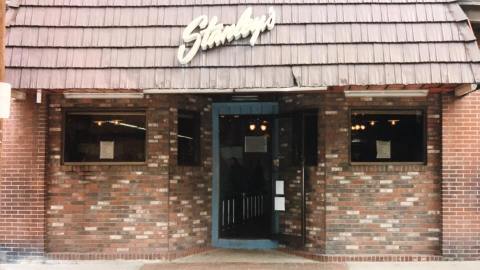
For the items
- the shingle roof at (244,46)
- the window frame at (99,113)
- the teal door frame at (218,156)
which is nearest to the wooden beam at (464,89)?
the shingle roof at (244,46)

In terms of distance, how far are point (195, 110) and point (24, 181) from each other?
10.8 feet

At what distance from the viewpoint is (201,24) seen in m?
9.21

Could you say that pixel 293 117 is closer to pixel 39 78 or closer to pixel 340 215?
pixel 340 215

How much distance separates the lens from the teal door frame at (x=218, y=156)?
11.2 m

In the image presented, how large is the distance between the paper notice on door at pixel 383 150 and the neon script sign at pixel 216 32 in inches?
115

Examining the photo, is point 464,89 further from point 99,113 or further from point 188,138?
point 99,113

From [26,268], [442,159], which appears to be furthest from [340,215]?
[26,268]

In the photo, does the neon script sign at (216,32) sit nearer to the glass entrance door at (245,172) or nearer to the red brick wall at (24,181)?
the glass entrance door at (245,172)

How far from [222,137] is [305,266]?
3.12m

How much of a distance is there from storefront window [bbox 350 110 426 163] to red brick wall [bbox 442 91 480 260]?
0.49 meters

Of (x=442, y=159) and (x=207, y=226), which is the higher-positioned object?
(x=442, y=159)

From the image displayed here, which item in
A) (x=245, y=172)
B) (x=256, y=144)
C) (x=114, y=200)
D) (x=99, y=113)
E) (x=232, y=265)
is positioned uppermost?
(x=99, y=113)

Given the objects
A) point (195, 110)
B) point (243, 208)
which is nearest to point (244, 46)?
point (195, 110)

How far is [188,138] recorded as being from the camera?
35.9ft
